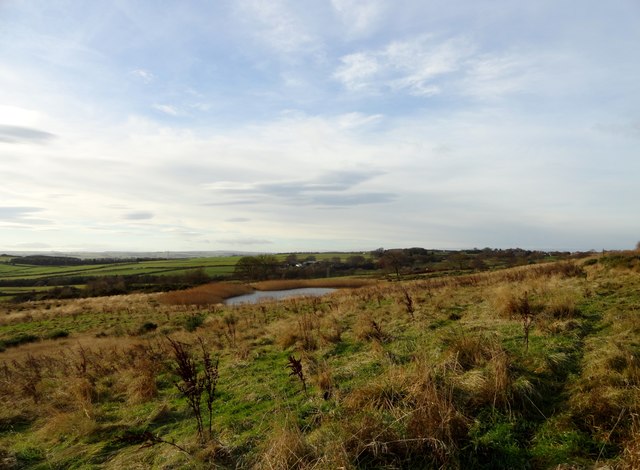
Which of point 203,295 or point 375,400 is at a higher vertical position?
point 375,400

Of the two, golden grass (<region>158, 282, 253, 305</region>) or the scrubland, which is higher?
the scrubland

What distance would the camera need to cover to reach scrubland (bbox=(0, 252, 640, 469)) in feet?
13.7

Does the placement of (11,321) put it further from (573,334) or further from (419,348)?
(573,334)

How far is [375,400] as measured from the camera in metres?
5.23

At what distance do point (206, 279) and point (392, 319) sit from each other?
57.7 m

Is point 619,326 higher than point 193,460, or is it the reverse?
point 619,326

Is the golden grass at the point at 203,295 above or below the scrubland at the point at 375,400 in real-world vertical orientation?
below

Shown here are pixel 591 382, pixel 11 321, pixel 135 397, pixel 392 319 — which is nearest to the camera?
pixel 591 382

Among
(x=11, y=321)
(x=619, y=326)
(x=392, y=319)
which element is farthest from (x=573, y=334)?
(x=11, y=321)

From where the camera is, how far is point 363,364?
7371mm

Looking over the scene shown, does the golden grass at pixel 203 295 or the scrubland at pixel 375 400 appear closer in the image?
the scrubland at pixel 375 400

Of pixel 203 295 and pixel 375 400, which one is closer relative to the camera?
pixel 375 400

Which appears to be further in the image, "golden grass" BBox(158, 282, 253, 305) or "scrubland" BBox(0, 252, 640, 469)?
"golden grass" BBox(158, 282, 253, 305)

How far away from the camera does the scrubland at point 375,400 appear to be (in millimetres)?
4172
